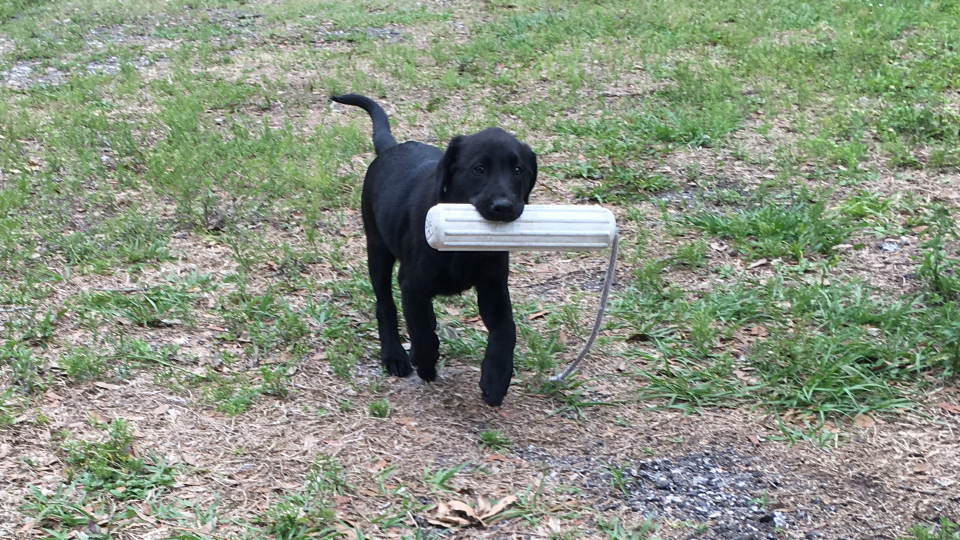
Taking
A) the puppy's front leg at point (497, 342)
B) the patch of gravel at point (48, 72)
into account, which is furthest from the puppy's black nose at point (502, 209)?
the patch of gravel at point (48, 72)

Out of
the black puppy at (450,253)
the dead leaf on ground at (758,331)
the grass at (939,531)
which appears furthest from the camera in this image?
the dead leaf on ground at (758,331)

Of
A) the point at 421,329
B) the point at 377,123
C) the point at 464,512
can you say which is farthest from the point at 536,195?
the point at 464,512

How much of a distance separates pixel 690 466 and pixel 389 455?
4.19 feet

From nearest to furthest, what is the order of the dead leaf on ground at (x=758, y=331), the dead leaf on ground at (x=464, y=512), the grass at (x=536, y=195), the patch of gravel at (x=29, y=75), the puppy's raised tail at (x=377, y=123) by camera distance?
the dead leaf on ground at (x=464, y=512), the grass at (x=536, y=195), the dead leaf on ground at (x=758, y=331), the puppy's raised tail at (x=377, y=123), the patch of gravel at (x=29, y=75)

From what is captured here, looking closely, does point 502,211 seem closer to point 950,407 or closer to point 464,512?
point 464,512

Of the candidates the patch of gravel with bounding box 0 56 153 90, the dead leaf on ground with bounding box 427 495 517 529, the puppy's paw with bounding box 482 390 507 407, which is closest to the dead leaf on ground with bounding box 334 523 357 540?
the dead leaf on ground with bounding box 427 495 517 529

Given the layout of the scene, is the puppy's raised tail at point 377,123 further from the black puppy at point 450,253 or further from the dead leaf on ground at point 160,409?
the dead leaf on ground at point 160,409

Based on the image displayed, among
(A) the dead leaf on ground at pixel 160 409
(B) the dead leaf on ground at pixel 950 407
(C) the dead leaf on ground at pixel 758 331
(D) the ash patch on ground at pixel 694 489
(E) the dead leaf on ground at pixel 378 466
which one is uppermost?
(A) the dead leaf on ground at pixel 160 409

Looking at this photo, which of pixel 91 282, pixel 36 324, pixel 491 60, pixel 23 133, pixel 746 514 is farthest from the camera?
pixel 491 60

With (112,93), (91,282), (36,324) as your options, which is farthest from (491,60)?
(36,324)

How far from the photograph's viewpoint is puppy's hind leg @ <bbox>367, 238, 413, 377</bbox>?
4.42 m

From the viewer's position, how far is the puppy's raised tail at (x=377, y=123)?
496 centimetres

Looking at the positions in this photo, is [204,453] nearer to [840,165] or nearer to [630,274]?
[630,274]

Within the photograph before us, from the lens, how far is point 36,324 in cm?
449
